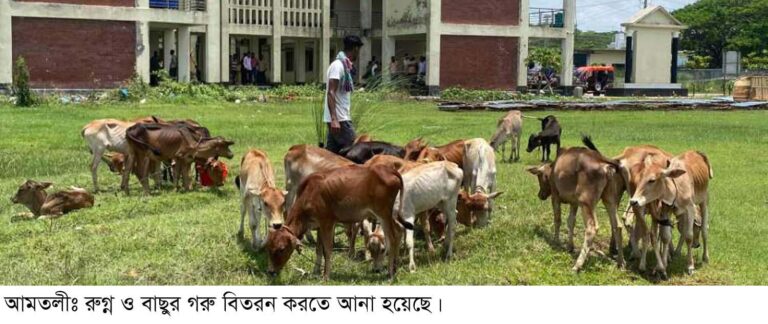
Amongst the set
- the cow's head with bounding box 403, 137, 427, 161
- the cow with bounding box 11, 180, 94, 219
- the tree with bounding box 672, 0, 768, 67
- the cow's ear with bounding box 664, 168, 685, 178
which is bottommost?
the cow with bounding box 11, 180, 94, 219

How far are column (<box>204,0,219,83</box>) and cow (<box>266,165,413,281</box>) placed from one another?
2861 centimetres

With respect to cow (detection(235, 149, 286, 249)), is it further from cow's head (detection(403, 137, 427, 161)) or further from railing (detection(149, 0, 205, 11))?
railing (detection(149, 0, 205, 11))

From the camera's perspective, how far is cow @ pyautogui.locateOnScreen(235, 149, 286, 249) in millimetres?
7281

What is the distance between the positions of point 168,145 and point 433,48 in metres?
28.6

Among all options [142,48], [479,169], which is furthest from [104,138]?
[142,48]

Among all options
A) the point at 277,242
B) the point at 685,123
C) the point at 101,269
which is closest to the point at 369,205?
the point at 277,242

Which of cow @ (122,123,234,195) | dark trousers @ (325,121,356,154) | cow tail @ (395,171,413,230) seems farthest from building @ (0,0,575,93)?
cow tail @ (395,171,413,230)

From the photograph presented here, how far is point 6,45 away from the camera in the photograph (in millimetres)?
30344

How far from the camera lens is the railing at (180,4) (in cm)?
3369

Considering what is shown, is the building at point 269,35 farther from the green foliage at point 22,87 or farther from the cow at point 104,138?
the cow at point 104,138

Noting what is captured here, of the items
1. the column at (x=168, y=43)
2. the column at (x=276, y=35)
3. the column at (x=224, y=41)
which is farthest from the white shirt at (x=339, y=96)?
the column at (x=276, y=35)

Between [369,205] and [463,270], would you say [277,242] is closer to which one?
[369,205]

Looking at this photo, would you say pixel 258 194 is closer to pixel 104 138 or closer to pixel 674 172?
pixel 674 172

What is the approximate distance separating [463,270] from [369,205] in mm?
1210
